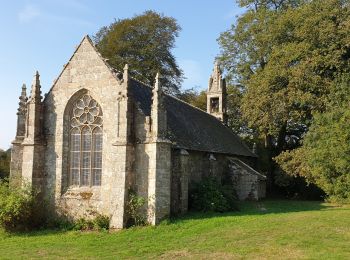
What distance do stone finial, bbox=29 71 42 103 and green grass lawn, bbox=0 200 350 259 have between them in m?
6.76

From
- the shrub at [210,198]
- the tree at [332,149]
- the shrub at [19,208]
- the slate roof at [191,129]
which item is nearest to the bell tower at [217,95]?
the slate roof at [191,129]

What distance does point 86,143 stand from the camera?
70.3ft

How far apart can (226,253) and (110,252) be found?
4.21m

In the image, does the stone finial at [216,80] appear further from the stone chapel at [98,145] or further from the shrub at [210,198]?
the shrub at [210,198]

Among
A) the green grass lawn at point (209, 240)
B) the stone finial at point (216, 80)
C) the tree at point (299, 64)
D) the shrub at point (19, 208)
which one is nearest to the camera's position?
the green grass lawn at point (209, 240)

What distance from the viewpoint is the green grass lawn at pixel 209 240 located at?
1423 cm

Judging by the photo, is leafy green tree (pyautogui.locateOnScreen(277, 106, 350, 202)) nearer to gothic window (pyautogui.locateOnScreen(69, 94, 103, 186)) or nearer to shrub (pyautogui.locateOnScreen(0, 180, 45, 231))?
gothic window (pyautogui.locateOnScreen(69, 94, 103, 186))

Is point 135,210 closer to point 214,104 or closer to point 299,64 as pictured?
point 299,64

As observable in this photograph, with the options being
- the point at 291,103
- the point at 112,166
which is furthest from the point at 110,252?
the point at 291,103

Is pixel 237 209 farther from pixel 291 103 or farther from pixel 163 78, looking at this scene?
pixel 163 78

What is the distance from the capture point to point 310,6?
3198cm

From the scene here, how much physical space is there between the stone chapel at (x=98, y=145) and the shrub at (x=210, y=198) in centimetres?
72

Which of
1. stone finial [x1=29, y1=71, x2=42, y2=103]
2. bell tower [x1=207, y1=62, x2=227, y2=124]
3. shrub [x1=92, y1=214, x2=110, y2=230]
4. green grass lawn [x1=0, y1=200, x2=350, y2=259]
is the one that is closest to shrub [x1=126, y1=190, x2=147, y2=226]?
green grass lawn [x1=0, y1=200, x2=350, y2=259]

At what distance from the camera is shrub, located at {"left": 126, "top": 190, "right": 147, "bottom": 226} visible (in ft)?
63.2
